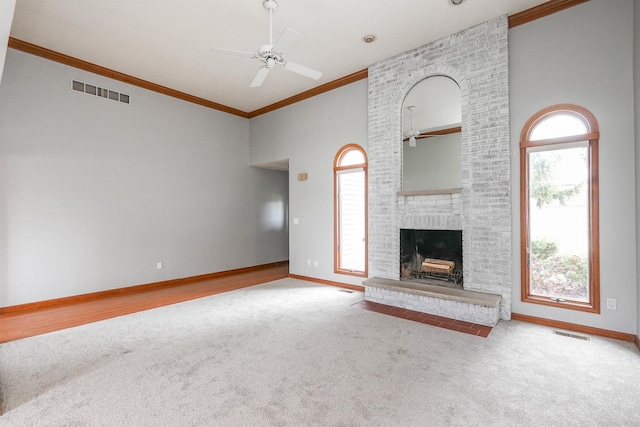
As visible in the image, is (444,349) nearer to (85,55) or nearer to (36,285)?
(36,285)

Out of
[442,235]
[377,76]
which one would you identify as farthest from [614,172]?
[377,76]

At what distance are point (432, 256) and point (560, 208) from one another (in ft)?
5.34

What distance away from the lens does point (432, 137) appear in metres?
4.37

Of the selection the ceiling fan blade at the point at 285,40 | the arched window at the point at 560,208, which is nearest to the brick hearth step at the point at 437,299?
the arched window at the point at 560,208

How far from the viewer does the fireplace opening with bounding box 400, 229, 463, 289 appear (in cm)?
421

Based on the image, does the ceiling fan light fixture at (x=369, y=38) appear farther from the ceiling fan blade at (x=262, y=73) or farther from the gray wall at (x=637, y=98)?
the gray wall at (x=637, y=98)

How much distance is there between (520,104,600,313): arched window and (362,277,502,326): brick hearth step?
0.52 meters

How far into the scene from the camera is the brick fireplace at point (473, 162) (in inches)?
146

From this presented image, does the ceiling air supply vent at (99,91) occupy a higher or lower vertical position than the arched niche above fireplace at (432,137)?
higher

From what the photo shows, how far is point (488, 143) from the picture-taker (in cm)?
379

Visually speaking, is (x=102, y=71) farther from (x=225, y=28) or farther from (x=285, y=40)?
(x=285, y=40)

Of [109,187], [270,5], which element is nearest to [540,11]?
[270,5]

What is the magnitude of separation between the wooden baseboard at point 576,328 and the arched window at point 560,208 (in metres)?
0.20

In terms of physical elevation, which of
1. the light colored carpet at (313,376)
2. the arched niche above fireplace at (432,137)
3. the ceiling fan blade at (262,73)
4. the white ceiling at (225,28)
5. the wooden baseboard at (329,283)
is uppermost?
the white ceiling at (225,28)
